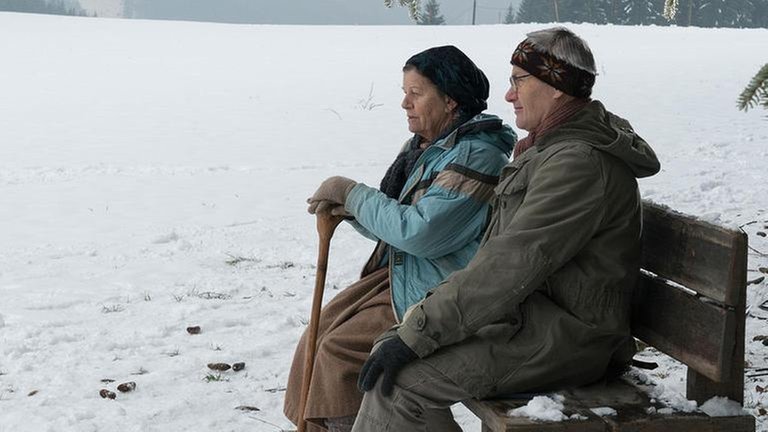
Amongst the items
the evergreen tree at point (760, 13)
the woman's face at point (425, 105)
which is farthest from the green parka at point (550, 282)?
the evergreen tree at point (760, 13)

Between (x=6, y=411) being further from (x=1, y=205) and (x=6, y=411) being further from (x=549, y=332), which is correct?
(x=1, y=205)

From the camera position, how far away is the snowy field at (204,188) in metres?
5.15

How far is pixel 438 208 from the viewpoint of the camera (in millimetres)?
3484

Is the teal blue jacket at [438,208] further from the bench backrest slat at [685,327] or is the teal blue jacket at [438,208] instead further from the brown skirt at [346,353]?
the bench backrest slat at [685,327]

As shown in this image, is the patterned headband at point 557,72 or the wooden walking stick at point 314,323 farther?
the wooden walking stick at point 314,323

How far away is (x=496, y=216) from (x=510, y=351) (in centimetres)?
44

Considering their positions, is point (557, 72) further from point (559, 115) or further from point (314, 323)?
point (314, 323)

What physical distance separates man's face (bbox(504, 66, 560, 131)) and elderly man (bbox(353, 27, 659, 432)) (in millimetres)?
112

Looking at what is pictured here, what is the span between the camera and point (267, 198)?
11.2 meters

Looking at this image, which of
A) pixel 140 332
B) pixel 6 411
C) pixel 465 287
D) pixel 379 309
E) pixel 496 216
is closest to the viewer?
pixel 465 287

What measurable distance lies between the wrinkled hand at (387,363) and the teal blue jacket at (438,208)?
0.58 metres

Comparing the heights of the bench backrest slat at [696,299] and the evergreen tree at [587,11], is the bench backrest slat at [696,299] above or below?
above

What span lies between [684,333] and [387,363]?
861mm

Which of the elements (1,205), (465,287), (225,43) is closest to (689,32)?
(225,43)
